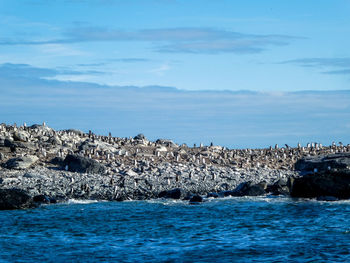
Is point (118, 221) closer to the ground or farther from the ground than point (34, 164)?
closer to the ground

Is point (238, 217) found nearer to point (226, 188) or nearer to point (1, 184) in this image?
point (226, 188)

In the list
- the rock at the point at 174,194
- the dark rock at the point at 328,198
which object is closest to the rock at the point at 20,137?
the rock at the point at 174,194

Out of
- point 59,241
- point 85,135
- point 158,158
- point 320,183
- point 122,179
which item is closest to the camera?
point 59,241

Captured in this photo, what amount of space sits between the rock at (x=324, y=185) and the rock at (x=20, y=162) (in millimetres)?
23396

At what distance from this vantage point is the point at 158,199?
129 ft

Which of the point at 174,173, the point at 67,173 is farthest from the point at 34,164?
the point at 174,173

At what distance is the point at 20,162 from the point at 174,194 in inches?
620

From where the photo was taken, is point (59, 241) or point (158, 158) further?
point (158, 158)

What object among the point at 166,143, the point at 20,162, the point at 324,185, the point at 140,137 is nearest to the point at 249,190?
the point at 324,185

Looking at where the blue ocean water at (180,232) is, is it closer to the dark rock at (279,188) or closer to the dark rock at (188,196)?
the dark rock at (188,196)

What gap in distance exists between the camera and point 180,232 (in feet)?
90.4

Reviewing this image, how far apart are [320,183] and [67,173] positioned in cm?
2096

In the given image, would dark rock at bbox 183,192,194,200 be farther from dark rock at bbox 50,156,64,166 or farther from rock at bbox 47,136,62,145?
rock at bbox 47,136,62,145

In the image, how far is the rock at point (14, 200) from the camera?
3541 cm
